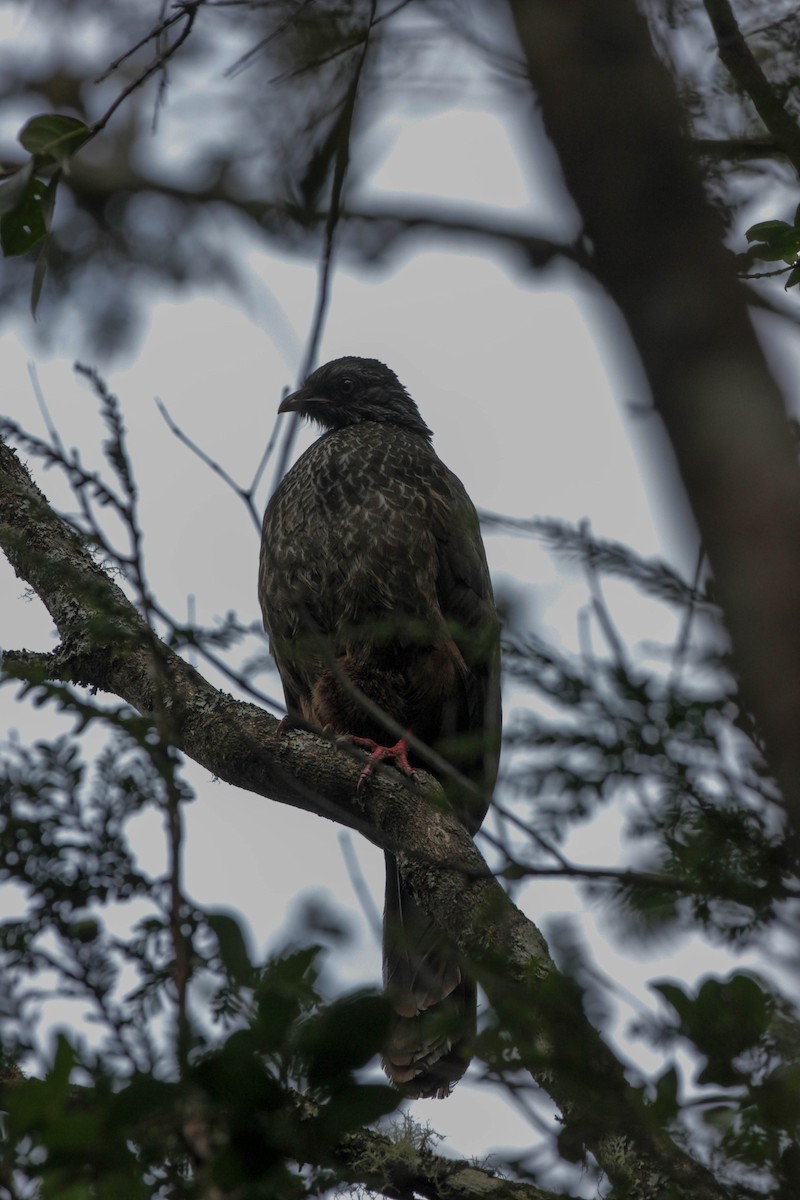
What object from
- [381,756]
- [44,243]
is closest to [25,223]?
[44,243]

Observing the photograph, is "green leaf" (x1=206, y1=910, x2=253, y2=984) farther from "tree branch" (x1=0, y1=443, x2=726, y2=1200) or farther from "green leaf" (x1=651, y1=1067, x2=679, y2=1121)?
"green leaf" (x1=651, y1=1067, x2=679, y2=1121)

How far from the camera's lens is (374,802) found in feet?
12.5

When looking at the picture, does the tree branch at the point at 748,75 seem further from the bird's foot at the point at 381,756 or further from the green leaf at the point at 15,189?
the bird's foot at the point at 381,756

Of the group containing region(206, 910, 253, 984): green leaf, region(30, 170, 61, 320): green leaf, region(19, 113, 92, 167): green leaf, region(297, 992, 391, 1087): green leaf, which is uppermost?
region(19, 113, 92, 167): green leaf

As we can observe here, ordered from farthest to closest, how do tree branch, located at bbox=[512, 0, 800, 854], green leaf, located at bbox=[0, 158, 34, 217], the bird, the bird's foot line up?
the bird, the bird's foot, green leaf, located at bbox=[0, 158, 34, 217], tree branch, located at bbox=[512, 0, 800, 854]

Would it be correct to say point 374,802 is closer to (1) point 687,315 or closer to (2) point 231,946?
(2) point 231,946

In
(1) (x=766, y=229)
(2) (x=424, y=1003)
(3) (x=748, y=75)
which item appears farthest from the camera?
(2) (x=424, y=1003)

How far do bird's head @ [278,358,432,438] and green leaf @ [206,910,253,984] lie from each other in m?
4.69

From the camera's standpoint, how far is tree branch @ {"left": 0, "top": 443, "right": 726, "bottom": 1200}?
5.66 ft

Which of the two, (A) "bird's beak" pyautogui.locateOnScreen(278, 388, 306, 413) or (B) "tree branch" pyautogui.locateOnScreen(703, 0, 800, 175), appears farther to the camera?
(A) "bird's beak" pyautogui.locateOnScreen(278, 388, 306, 413)

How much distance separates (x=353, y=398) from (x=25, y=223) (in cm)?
398

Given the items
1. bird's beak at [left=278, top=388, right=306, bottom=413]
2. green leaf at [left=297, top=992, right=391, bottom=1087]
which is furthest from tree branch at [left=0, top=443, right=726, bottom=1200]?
bird's beak at [left=278, top=388, right=306, bottom=413]

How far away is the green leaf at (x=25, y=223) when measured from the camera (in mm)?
2523

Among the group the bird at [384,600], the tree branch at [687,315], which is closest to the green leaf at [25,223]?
the tree branch at [687,315]
